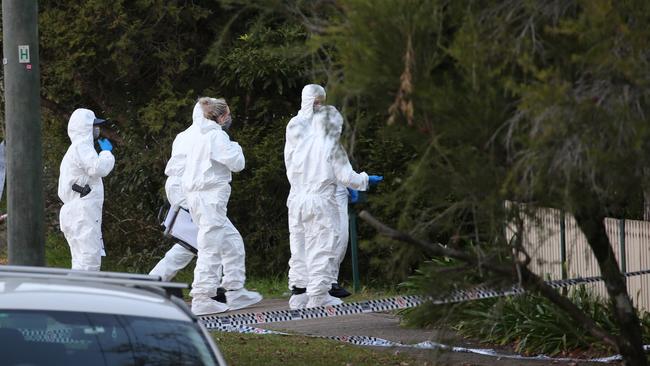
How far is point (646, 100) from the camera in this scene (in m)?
5.09

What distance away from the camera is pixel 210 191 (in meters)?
12.4

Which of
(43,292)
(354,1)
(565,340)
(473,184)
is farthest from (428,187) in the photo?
(565,340)

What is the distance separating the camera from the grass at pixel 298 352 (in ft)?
30.8

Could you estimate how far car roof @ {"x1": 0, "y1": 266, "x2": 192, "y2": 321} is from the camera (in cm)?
484

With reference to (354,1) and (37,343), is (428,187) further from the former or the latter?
(37,343)

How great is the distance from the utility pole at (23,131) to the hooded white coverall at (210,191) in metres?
3.03

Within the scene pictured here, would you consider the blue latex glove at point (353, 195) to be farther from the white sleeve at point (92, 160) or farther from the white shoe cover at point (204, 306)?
the white sleeve at point (92, 160)

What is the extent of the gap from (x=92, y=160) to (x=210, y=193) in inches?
68.2

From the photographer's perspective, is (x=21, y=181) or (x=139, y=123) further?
(x=139, y=123)

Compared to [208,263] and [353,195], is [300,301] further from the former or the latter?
[353,195]

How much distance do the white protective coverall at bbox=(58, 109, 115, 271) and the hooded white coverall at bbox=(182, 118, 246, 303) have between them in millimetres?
1518

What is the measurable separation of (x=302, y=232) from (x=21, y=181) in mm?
4174

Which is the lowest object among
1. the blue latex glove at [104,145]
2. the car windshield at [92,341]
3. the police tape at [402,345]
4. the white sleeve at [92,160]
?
the police tape at [402,345]

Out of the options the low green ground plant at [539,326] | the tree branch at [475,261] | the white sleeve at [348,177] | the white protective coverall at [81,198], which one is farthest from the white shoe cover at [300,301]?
the tree branch at [475,261]
